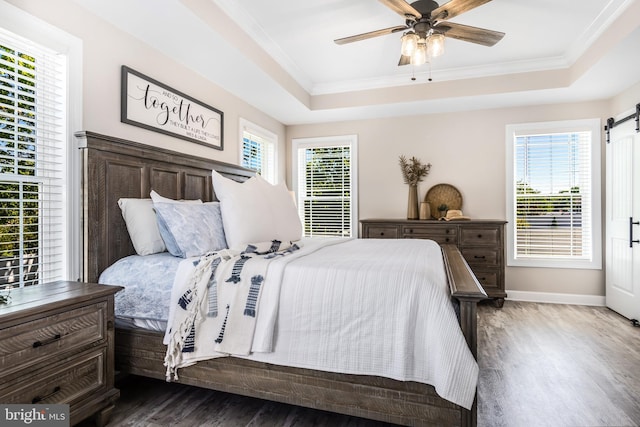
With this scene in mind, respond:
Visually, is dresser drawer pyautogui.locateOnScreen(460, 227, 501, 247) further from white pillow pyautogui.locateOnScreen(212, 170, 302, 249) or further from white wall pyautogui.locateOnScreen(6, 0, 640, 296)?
white pillow pyautogui.locateOnScreen(212, 170, 302, 249)

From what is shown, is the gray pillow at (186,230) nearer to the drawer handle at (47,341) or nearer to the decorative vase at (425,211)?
the drawer handle at (47,341)

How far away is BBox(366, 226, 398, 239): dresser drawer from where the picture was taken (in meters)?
4.38

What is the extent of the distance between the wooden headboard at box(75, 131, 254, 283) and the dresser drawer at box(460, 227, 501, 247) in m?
3.10

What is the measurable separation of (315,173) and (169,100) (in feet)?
8.50

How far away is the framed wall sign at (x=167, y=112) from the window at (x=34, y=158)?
0.39 m

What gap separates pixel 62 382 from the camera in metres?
1.53

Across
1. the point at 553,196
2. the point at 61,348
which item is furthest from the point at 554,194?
the point at 61,348

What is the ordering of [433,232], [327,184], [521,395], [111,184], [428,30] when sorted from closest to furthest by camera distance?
1. [521,395]
2. [111,184]
3. [428,30]
4. [433,232]
5. [327,184]

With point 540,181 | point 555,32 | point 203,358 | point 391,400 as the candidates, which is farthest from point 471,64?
point 203,358

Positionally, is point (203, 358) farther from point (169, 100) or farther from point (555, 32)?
point (555, 32)

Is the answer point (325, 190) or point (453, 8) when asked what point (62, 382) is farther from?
point (325, 190)

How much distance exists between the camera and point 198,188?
3000 mm

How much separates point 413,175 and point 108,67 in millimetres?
3539

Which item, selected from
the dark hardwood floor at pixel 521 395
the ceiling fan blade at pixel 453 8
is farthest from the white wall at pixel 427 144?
the ceiling fan blade at pixel 453 8
